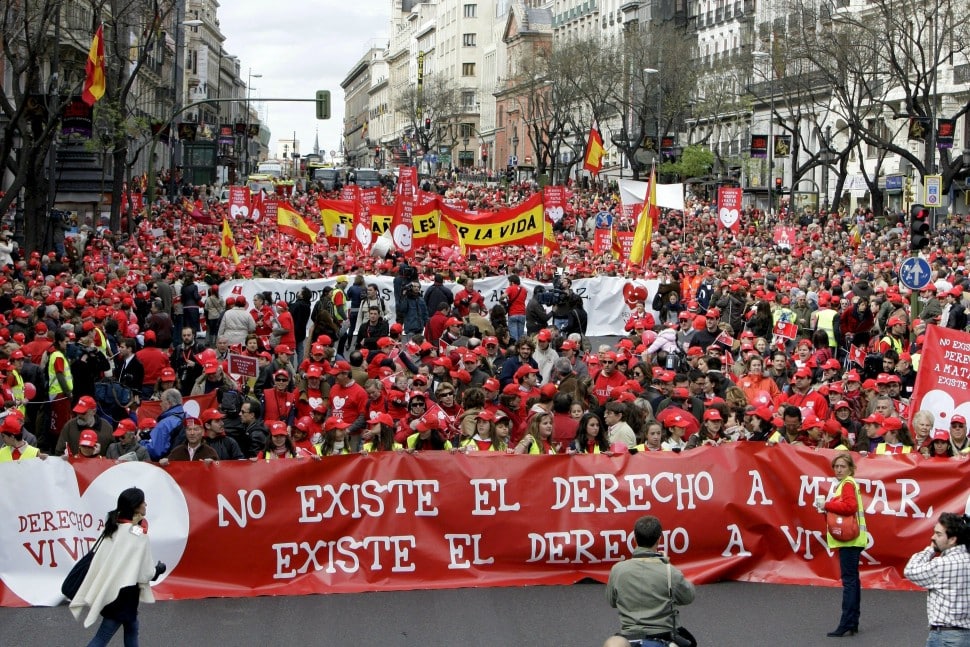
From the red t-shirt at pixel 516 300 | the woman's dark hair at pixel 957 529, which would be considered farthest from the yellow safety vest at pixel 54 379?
the woman's dark hair at pixel 957 529

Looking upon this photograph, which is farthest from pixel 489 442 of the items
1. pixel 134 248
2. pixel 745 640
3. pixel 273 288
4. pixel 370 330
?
pixel 134 248

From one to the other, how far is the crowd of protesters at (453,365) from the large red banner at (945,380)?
225 millimetres

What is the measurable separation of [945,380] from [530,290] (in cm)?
1377

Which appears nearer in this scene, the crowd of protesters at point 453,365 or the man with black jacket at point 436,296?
the crowd of protesters at point 453,365

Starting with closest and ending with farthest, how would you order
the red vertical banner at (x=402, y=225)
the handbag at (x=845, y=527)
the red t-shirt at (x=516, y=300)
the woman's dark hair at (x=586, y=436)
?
1. the handbag at (x=845, y=527)
2. the woman's dark hair at (x=586, y=436)
3. the red t-shirt at (x=516, y=300)
4. the red vertical banner at (x=402, y=225)

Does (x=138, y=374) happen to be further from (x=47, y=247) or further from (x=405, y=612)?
(x=47, y=247)

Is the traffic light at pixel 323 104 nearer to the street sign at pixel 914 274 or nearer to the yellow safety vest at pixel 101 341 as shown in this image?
the street sign at pixel 914 274

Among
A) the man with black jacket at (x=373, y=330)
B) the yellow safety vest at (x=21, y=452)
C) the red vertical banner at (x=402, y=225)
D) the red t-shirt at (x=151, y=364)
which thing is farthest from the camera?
the red vertical banner at (x=402, y=225)

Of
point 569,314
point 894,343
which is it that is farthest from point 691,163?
point 894,343

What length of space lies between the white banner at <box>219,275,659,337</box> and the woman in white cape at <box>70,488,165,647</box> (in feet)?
50.9

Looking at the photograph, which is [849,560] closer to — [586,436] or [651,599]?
[651,599]

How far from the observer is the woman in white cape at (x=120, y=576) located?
8.26 m

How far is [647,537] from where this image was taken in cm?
761

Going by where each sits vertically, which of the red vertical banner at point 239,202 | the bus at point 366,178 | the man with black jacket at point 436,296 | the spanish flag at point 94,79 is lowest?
the man with black jacket at point 436,296
